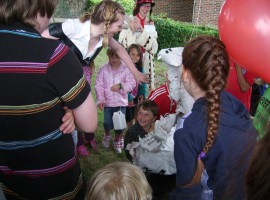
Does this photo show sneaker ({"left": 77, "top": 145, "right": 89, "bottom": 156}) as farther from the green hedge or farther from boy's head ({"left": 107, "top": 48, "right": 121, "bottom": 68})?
the green hedge

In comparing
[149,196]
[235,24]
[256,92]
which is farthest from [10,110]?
[256,92]

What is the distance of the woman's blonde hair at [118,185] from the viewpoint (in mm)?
1421

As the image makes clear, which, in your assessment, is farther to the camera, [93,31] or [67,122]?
[93,31]

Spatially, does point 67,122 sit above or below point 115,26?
below

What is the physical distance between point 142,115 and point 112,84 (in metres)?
1.07

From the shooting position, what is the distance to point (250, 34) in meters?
1.67

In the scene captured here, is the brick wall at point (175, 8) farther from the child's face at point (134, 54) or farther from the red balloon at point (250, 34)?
the red balloon at point (250, 34)

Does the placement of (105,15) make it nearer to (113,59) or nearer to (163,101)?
(163,101)

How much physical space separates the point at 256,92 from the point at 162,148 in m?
1.85

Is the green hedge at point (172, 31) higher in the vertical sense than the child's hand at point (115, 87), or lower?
lower

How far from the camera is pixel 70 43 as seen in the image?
8.56 feet

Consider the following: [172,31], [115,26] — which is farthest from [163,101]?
[172,31]

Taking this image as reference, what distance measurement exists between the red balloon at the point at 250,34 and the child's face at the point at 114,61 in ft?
6.83

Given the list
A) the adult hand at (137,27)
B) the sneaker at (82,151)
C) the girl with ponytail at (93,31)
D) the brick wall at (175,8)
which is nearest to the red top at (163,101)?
the girl with ponytail at (93,31)
